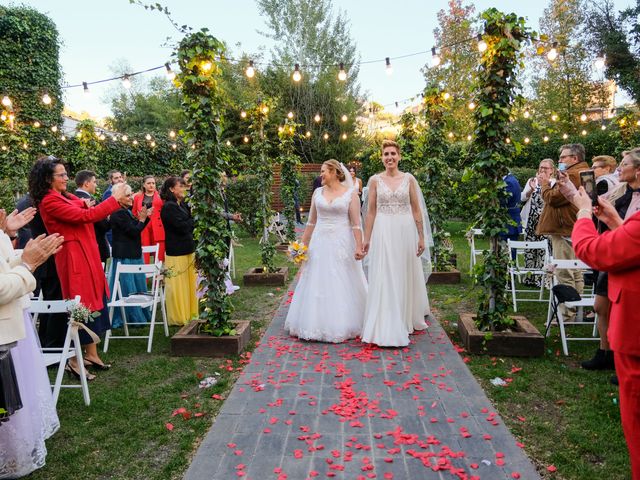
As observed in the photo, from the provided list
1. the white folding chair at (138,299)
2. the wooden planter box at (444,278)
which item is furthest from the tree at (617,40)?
the white folding chair at (138,299)

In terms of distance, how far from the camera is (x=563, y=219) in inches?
255

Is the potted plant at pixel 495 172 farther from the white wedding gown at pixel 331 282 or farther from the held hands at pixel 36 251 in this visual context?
the held hands at pixel 36 251

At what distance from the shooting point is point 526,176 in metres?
16.6

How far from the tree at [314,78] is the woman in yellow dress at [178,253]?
20.8 meters

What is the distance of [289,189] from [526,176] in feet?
27.8

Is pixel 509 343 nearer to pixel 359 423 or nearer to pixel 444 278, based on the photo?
pixel 359 423

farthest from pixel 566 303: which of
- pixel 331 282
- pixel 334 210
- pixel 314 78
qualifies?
pixel 314 78

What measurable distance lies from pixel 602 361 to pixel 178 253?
5.39m

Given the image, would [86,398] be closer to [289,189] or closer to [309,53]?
[289,189]

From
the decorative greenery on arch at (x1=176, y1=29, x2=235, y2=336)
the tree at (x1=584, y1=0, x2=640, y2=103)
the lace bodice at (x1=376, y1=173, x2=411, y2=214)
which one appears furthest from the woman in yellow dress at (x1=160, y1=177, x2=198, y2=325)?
the tree at (x1=584, y1=0, x2=640, y2=103)

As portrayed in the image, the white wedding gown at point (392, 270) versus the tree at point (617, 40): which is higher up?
the tree at point (617, 40)

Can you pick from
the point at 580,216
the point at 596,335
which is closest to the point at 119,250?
the point at 580,216

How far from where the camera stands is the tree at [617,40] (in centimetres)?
2552

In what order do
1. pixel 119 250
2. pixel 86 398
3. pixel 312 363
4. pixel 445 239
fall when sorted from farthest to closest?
pixel 445 239, pixel 119 250, pixel 312 363, pixel 86 398
